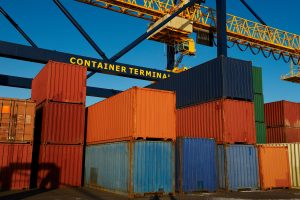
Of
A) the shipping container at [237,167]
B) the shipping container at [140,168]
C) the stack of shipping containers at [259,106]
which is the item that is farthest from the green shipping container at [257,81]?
the shipping container at [140,168]

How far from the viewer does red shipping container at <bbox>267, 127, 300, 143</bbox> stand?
27.9 meters

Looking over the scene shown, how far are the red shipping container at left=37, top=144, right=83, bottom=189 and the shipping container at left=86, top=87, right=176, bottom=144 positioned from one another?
10.4ft

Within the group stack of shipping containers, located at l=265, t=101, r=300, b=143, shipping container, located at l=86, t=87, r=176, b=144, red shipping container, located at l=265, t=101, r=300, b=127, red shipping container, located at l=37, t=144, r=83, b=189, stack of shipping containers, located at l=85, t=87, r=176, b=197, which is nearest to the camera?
stack of shipping containers, located at l=85, t=87, r=176, b=197

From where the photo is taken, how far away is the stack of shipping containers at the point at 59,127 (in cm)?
1984

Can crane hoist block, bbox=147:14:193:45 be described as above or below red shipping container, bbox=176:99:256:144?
above

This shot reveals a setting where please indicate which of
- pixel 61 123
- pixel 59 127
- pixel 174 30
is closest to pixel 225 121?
pixel 61 123

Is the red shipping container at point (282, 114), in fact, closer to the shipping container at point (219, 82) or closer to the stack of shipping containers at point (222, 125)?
the shipping container at point (219, 82)

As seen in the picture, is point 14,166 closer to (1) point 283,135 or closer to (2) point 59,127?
(2) point 59,127

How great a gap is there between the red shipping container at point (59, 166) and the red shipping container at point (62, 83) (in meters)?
3.32

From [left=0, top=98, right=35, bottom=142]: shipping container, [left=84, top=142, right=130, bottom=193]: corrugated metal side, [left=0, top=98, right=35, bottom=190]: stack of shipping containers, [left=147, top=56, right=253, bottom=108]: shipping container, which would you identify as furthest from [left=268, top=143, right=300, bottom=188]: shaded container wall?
[left=0, top=98, right=35, bottom=142]: shipping container

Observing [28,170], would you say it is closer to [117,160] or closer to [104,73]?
[117,160]

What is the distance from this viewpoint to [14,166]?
59.7 ft

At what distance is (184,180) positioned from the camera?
17.8 m

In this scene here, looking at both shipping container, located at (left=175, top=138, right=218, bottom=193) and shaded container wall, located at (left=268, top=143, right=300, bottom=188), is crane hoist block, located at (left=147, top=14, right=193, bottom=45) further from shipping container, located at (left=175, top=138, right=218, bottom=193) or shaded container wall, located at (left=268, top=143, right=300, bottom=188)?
shipping container, located at (left=175, top=138, right=218, bottom=193)
